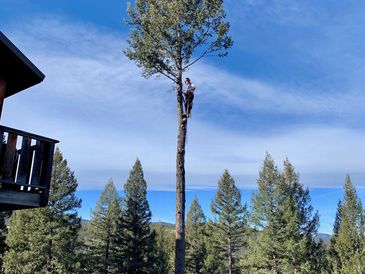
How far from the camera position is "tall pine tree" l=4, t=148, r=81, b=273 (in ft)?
76.2

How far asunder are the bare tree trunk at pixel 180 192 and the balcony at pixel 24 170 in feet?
13.0

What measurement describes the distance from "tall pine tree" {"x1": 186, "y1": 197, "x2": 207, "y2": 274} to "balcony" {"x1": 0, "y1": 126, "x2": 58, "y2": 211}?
35800mm

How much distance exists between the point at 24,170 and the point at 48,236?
1826 centimetres

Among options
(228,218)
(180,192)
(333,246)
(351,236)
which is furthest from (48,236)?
(333,246)

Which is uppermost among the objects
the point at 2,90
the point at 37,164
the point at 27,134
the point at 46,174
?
the point at 2,90

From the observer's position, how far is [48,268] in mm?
24156

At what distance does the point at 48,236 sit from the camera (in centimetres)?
2381

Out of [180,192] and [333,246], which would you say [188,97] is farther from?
[333,246]

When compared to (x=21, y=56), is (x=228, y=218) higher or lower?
lower

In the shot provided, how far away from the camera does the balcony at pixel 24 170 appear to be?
726 cm

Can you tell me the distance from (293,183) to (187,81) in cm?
2538

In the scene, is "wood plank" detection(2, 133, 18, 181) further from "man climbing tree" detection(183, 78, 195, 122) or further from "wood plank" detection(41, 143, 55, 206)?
"man climbing tree" detection(183, 78, 195, 122)

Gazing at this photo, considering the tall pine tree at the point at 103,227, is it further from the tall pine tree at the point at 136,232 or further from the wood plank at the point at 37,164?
the wood plank at the point at 37,164

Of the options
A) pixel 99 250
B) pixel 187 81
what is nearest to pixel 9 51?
pixel 187 81
